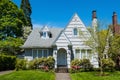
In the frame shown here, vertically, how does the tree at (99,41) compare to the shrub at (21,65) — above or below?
above

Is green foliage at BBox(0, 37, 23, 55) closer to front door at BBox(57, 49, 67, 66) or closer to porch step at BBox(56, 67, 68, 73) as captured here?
front door at BBox(57, 49, 67, 66)

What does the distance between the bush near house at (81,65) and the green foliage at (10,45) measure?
49.6ft

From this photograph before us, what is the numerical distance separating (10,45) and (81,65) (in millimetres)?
16325

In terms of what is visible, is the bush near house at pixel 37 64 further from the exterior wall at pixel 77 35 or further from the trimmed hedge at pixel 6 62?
the exterior wall at pixel 77 35

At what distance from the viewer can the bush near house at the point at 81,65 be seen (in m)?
31.7

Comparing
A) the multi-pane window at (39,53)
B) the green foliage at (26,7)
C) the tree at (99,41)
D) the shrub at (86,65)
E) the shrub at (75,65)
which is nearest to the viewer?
the tree at (99,41)

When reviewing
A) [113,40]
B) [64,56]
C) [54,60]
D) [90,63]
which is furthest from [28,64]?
[113,40]

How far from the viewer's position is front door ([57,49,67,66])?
3556 cm

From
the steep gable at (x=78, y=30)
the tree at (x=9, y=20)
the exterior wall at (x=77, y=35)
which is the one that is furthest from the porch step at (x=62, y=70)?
the tree at (x=9, y=20)

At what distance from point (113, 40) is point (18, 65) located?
41.7 feet

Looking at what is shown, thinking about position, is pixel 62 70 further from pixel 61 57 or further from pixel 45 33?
pixel 45 33

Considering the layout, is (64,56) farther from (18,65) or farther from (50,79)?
(50,79)

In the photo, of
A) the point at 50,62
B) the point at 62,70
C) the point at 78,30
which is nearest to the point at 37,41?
the point at 50,62

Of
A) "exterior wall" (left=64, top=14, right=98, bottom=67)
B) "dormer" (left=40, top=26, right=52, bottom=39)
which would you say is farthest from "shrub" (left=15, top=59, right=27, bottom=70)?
"exterior wall" (left=64, top=14, right=98, bottom=67)
